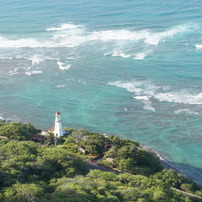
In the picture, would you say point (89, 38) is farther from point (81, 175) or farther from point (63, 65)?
point (81, 175)

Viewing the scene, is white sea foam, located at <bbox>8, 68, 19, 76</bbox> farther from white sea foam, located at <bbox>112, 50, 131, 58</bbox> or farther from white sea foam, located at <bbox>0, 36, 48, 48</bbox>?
white sea foam, located at <bbox>112, 50, 131, 58</bbox>

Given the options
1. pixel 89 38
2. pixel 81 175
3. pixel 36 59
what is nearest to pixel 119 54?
pixel 89 38

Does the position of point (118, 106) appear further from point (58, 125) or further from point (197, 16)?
point (197, 16)

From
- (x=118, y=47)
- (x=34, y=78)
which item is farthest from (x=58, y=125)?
(x=118, y=47)

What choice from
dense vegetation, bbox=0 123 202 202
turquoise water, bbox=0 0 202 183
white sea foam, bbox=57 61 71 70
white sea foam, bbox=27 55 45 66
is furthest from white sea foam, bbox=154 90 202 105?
white sea foam, bbox=27 55 45 66

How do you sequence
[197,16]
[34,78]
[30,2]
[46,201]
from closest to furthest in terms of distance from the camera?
[46,201] → [34,78] → [197,16] → [30,2]

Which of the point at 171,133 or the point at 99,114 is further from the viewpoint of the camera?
the point at 99,114
